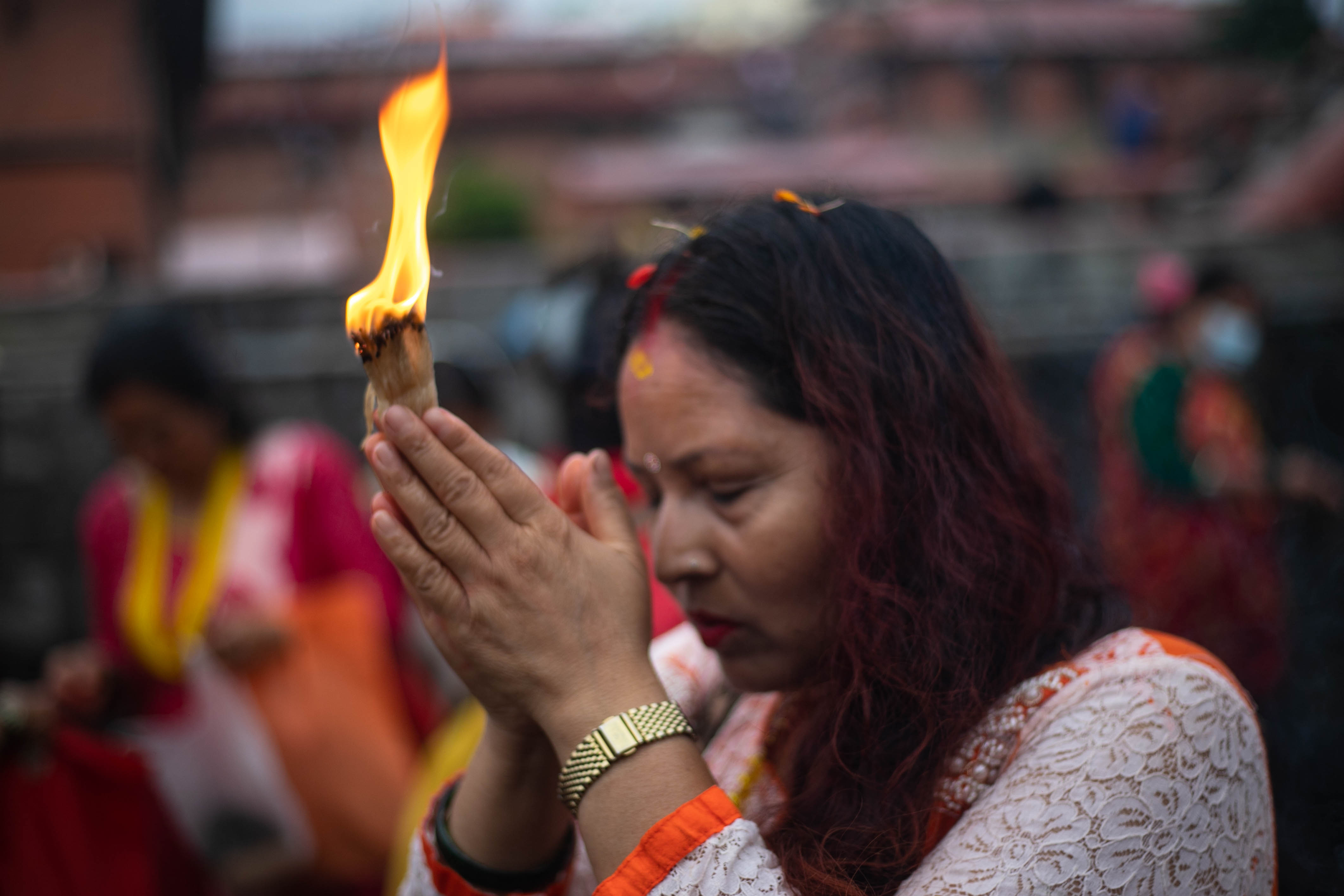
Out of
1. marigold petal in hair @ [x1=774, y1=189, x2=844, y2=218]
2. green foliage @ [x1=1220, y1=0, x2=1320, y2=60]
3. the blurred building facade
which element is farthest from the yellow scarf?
green foliage @ [x1=1220, y1=0, x2=1320, y2=60]

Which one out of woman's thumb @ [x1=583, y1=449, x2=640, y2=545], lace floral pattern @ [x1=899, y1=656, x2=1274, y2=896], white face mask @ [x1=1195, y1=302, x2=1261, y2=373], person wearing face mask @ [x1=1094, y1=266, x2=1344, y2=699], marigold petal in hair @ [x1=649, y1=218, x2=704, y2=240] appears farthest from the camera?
white face mask @ [x1=1195, y1=302, x2=1261, y2=373]

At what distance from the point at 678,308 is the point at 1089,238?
986cm

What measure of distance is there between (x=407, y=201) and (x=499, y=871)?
3.21ft

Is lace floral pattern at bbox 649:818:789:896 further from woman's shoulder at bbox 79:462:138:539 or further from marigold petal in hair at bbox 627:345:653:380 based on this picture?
woman's shoulder at bbox 79:462:138:539

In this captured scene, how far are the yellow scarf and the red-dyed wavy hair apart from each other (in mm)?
2387

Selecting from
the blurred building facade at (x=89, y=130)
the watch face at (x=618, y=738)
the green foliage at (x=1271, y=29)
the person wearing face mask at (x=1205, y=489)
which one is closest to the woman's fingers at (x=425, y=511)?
the watch face at (x=618, y=738)

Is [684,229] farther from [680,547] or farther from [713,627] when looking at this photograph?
[713,627]

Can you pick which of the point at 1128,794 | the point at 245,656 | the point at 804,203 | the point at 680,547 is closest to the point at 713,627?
the point at 680,547

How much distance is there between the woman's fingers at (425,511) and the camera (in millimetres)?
1207

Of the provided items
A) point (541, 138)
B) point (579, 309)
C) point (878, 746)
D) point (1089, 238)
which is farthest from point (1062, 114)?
point (878, 746)

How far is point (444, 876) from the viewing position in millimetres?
1495

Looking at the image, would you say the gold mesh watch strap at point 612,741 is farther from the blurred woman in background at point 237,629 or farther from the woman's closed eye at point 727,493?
the blurred woman in background at point 237,629

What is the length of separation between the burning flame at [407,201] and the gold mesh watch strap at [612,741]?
21.6 inches

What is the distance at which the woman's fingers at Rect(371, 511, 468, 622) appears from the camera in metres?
1.25
